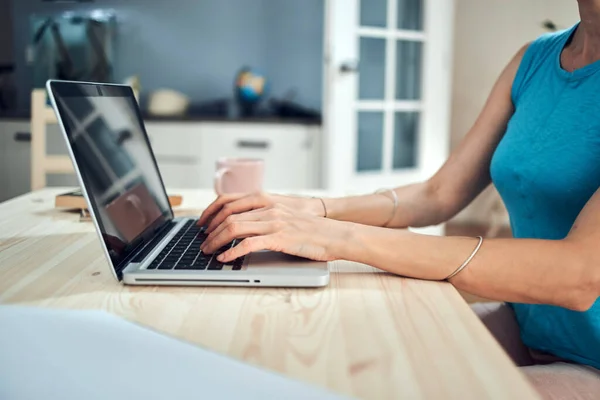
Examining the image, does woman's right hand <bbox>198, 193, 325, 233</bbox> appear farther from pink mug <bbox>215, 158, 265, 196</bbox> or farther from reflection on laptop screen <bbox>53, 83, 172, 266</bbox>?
pink mug <bbox>215, 158, 265, 196</bbox>

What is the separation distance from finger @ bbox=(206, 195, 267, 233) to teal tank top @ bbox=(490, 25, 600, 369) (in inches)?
16.6

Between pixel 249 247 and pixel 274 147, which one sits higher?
pixel 249 247

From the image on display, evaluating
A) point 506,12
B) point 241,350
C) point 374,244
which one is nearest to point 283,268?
point 374,244

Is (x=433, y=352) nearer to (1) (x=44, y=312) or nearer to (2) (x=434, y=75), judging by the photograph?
(1) (x=44, y=312)

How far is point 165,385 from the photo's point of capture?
2.06ft

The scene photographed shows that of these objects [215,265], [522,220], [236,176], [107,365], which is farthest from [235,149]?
[107,365]

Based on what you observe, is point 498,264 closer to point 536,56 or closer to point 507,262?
point 507,262

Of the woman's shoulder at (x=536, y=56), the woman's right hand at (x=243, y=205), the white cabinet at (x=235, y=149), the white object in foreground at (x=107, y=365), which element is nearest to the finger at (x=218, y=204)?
the woman's right hand at (x=243, y=205)

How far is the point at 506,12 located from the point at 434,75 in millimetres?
1050

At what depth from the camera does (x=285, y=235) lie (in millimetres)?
817

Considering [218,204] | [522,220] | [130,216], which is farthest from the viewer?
[522,220]

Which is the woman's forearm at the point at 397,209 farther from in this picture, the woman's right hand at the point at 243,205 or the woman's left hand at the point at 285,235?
the woman's left hand at the point at 285,235

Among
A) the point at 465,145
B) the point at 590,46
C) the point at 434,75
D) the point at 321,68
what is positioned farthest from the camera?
the point at 321,68

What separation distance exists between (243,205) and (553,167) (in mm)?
478
